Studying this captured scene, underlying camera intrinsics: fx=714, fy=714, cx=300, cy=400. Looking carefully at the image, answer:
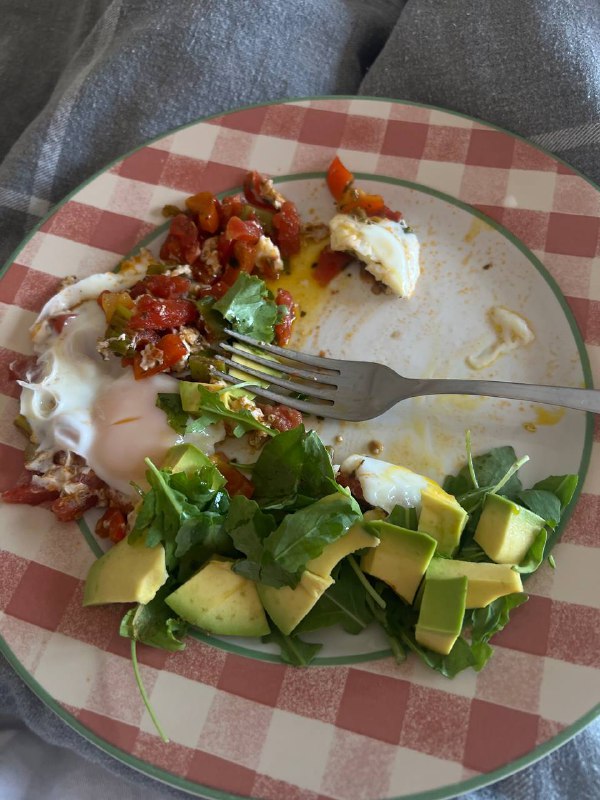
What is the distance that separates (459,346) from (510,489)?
514 mm

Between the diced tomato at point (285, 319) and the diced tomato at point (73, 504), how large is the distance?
2.51 feet

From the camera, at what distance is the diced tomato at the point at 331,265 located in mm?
2451

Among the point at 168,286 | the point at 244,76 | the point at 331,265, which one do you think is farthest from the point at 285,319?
the point at 244,76

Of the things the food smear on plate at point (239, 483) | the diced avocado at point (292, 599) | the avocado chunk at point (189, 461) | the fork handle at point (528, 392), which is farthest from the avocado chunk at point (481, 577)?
the avocado chunk at point (189, 461)

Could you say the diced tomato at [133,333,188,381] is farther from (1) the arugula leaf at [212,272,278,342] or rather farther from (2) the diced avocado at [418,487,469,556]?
(2) the diced avocado at [418,487,469,556]

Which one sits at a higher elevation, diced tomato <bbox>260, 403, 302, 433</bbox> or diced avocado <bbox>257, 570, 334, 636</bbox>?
diced tomato <bbox>260, 403, 302, 433</bbox>

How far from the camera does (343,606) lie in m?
1.86

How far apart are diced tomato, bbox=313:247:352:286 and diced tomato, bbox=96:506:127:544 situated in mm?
1021

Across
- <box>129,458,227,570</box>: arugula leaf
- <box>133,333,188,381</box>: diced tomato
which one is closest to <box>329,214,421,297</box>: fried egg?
<box>133,333,188,381</box>: diced tomato

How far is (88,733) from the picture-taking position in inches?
72.3

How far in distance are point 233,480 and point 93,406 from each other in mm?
497

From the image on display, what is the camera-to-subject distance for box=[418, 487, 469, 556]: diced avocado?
1796 millimetres

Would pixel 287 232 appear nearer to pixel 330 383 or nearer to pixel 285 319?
pixel 285 319

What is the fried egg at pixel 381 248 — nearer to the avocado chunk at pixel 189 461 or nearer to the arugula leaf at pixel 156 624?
the avocado chunk at pixel 189 461
